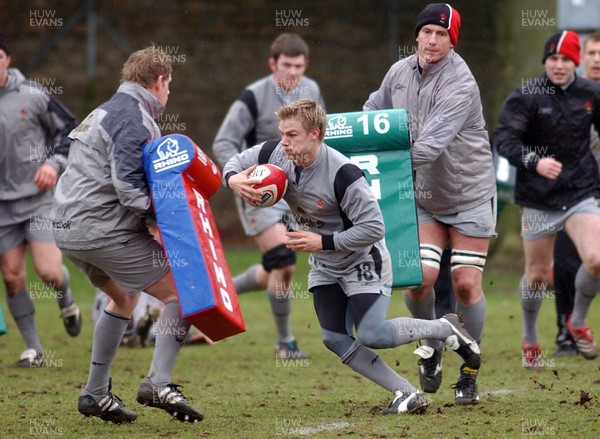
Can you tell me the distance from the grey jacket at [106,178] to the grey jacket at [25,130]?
2567mm

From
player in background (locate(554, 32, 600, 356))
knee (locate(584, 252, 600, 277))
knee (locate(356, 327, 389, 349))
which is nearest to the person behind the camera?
knee (locate(356, 327, 389, 349))

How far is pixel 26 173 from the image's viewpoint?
28.7 feet

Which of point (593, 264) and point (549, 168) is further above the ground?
point (549, 168)

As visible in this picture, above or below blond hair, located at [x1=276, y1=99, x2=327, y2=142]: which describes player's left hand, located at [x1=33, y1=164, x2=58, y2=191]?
below

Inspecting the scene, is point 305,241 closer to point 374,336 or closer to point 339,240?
point 339,240

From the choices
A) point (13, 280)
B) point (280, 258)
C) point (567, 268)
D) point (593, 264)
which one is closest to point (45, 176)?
point (13, 280)

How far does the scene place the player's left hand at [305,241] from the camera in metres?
5.79

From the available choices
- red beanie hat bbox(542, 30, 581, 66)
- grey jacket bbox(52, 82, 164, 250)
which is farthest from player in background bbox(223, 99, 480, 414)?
red beanie hat bbox(542, 30, 581, 66)

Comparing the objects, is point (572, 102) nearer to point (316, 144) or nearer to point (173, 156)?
point (316, 144)

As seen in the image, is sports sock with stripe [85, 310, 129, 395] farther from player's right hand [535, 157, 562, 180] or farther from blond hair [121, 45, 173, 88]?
player's right hand [535, 157, 562, 180]

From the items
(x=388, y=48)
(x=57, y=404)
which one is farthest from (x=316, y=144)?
(x=388, y=48)

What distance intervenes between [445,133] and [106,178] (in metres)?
1.97

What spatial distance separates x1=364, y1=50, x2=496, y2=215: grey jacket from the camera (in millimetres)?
6578

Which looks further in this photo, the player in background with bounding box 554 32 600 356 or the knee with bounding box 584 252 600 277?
the player in background with bounding box 554 32 600 356
